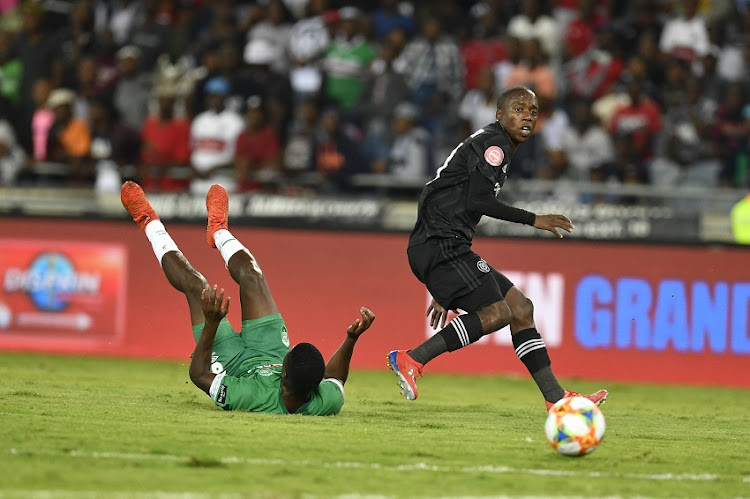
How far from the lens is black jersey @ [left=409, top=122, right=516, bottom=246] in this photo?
9289 millimetres

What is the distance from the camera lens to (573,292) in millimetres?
14828

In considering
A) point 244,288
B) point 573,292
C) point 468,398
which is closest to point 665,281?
point 573,292

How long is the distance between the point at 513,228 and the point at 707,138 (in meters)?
3.37

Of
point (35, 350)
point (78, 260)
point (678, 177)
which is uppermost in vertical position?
point (678, 177)

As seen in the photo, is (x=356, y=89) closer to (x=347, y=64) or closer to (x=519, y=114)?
(x=347, y=64)

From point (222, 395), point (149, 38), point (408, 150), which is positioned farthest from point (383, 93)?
point (222, 395)

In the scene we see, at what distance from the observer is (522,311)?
378 inches

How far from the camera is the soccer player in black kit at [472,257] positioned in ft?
30.4

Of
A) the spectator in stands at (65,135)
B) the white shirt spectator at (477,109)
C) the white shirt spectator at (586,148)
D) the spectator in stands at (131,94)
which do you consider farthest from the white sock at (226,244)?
the spectator in stands at (131,94)

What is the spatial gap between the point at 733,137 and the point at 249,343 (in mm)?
9293

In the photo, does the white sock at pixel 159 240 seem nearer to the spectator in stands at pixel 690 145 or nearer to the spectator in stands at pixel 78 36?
the spectator in stands at pixel 690 145

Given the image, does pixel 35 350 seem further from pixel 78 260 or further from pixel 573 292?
pixel 573 292

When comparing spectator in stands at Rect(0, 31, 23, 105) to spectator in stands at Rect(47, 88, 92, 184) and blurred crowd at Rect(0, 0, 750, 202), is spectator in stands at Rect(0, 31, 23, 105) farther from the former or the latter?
spectator in stands at Rect(47, 88, 92, 184)

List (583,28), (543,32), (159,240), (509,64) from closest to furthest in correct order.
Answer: (159,240) < (509,64) < (543,32) < (583,28)
